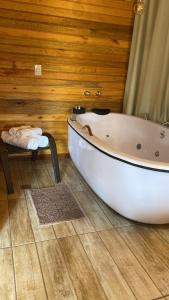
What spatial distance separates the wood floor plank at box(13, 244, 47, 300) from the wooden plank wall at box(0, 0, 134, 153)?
175cm

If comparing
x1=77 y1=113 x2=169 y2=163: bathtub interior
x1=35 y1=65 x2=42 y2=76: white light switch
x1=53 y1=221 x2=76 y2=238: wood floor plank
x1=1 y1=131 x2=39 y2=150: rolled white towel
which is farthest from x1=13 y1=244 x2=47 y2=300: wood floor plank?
x1=35 y1=65 x2=42 y2=76: white light switch

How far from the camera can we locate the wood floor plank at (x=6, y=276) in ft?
4.82

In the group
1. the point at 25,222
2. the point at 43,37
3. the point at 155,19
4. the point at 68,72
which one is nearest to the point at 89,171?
the point at 25,222

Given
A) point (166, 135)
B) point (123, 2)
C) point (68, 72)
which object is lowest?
point (166, 135)

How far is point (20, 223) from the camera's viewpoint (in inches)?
81.6

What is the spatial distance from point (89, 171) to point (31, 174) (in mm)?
802

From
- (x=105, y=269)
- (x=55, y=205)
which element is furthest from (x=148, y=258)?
(x=55, y=205)

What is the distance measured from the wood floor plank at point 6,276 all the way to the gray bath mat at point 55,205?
1.33 ft

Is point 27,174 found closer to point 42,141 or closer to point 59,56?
point 42,141

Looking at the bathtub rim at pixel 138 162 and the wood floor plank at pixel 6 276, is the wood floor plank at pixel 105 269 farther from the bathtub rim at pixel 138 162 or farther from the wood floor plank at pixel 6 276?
the bathtub rim at pixel 138 162

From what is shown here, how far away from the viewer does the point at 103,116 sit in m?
3.30

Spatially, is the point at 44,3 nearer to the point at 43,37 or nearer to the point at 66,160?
the point at 43,37

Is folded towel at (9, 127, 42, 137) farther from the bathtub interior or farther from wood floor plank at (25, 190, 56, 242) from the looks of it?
wood floor plank at (25, 190, 56, 242)

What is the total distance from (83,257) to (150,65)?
7.35 feet
